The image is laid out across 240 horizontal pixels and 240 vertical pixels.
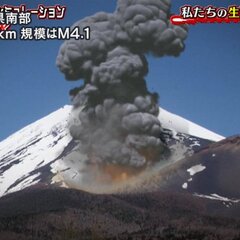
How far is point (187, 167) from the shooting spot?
151 feet

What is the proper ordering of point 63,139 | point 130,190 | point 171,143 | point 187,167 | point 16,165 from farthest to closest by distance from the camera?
point 63,139 < point 16,165 < point 171,143 < point 187,167 < point 130,190

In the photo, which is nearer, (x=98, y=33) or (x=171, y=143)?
(x=98, y=33)

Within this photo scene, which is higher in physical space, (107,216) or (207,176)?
(207,176)

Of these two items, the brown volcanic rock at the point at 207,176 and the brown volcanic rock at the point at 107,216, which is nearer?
the brown volcanic rock at the point at 107,216

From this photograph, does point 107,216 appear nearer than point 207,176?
Yes

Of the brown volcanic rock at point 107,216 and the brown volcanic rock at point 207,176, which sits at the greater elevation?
the brown volcanic rock at point 207,176

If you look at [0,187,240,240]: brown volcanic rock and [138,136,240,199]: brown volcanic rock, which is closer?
[0,187,240,240]: brown volcanic rock

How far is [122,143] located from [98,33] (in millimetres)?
6120

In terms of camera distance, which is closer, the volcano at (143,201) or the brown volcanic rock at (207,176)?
the volcano at (143,201)

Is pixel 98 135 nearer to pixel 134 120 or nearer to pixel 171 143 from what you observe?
pixel 134 120

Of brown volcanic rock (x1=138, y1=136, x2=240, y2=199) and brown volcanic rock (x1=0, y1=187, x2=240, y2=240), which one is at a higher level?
brown volcanic rock (x1=138, y1=136, x2=240, y2=199)

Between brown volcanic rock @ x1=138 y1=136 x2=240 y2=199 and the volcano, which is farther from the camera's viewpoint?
brown volcanic rock @ x1=138 y1=136 x2=240 y2=199

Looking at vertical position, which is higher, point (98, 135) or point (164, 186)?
point (98, 135)

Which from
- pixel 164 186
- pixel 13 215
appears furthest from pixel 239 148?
pixel 13 215
